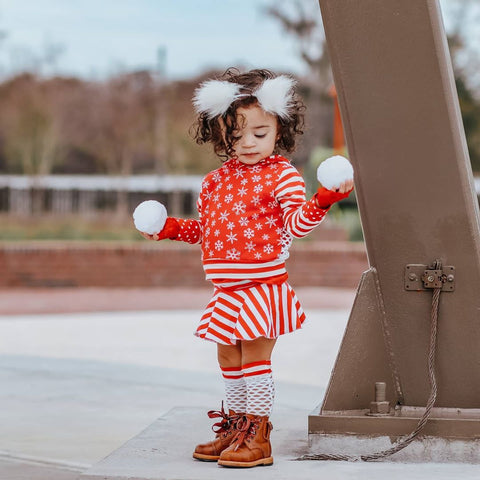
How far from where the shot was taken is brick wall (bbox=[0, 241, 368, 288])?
16.2m

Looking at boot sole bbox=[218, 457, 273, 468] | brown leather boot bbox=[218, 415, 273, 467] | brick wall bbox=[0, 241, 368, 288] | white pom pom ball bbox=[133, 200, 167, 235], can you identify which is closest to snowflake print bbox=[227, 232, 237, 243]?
white pom pom ball bbox=[133, 200, 167, 235]

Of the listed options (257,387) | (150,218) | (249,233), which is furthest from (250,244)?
(257,387)

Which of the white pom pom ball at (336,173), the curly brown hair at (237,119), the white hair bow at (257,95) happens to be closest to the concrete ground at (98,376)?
the curly brown hair at (237,119)

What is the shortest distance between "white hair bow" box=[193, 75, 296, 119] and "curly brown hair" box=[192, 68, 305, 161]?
0.03 meters

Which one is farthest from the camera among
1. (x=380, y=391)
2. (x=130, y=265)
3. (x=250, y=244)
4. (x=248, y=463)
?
(x=130, y=265)

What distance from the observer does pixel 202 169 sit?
35.2 metres

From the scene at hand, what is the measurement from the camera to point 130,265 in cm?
1631

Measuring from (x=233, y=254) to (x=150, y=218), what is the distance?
0.36 meters

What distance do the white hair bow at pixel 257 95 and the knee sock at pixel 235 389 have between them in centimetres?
96

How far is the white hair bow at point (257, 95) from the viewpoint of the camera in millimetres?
3996

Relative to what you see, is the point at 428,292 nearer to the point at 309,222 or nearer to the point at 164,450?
the point at 309,222

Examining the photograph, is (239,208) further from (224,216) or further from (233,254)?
(233,254)

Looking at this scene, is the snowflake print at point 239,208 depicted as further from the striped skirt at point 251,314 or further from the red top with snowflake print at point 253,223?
the striped skirt at point 251,314

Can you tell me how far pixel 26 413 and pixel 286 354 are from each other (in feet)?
11.1
